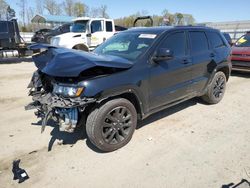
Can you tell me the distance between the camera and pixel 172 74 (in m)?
4.36

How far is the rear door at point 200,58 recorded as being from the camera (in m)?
4.87

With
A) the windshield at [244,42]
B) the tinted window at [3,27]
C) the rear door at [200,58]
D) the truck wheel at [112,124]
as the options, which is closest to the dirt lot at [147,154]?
the truck wheel at [112,124]

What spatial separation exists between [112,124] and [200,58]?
8.31 ft

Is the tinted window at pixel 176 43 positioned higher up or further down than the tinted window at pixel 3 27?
further down

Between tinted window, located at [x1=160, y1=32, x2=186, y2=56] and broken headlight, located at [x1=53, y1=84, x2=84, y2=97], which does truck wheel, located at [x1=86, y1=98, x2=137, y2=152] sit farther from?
tinted window, located at [x1=160, y1=32, x2=186, y2=56]

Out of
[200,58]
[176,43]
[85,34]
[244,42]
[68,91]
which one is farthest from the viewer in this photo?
[85,34]

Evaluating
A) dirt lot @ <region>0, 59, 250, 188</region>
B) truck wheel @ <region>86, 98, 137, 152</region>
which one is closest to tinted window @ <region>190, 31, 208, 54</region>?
dirt lot @ <region>0, 59, 250, 188</region>

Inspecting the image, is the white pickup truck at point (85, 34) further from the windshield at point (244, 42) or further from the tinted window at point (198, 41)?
the tinted window at point (198, 41)

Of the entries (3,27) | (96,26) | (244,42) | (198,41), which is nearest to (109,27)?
(96,26)

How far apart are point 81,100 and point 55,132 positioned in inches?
56.5

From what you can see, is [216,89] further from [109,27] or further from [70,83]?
[109,27]

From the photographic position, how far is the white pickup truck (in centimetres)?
1284

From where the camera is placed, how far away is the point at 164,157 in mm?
3561

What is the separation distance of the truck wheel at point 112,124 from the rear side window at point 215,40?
2859 millimetres
